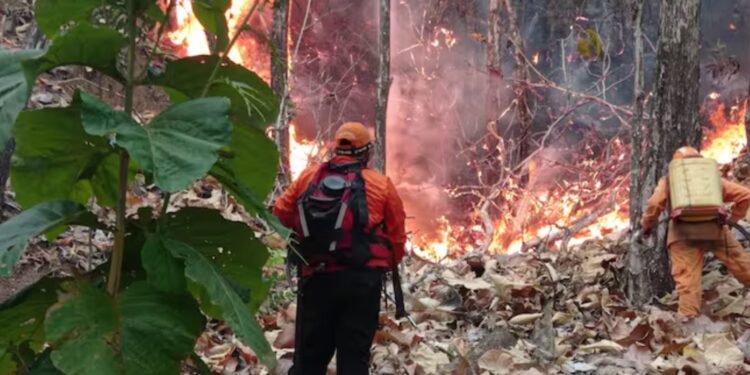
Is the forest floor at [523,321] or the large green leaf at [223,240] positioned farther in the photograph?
the forest floor at [523,321]

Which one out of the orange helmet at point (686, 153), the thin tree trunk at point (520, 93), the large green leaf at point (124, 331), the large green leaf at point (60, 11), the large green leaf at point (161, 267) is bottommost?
the large green leaf at point (124, 331)

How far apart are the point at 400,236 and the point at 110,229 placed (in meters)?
3.00

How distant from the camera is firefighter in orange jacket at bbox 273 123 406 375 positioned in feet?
16.1

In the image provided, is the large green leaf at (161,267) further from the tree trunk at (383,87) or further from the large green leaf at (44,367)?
the tree trunk at (383,87)

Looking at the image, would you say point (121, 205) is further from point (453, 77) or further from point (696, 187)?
point (453, 77)

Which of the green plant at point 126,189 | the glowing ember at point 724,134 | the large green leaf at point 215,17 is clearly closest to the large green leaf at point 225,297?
the green plant at point 126,189

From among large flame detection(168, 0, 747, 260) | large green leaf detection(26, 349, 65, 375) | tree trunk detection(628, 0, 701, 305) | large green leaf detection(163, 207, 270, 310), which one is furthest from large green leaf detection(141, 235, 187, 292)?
large flame detection(168, 0, 747, 260)

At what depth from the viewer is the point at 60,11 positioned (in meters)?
2.46

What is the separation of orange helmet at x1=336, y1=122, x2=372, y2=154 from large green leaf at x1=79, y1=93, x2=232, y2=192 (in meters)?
3.02

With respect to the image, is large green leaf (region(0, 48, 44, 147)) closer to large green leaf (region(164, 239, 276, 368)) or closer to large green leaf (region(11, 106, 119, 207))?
large green leaf (region(11, 106, 119, 207))

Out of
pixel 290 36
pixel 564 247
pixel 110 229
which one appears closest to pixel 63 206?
pixel 110 229

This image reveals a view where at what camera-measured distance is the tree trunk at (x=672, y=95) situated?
27.9ft

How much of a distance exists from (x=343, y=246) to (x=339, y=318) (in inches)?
22.2

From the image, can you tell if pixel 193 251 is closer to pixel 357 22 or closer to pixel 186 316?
pixel 186 316
